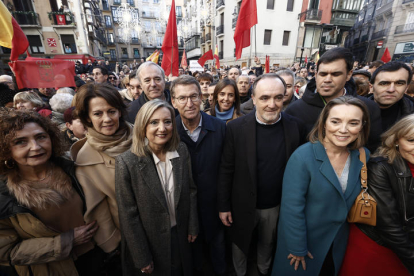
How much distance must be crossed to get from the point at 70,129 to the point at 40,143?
3.24 feet

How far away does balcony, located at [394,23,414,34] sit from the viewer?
2019 centimetres

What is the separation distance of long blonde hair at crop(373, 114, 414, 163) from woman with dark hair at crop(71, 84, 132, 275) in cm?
246

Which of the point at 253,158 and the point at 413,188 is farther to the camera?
the point at 253,158

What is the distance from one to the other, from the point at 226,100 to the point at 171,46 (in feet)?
9.55

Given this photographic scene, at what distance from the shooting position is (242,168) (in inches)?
81.7

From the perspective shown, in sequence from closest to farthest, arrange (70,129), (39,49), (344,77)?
(344,77) → (70,129) → (39,49)

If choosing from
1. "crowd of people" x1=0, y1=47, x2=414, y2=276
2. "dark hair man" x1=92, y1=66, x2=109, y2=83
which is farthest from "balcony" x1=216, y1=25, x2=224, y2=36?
"crowd of people" x1=0, y1=47, x2=414, y2=276

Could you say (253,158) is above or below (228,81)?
below

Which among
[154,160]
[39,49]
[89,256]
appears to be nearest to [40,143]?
[154,160]

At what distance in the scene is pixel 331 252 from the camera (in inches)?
73.5

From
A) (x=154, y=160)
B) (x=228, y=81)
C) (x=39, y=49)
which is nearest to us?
(x=154, y=160)

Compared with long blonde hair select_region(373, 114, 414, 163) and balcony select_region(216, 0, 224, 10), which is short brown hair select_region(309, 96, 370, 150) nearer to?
long blonde hair select_region(373, 114, 414, 163)

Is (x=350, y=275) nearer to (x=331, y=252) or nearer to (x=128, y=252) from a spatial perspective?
(x=331, y=252)

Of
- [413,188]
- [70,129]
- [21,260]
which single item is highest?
[70,129]
